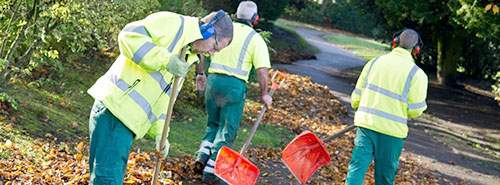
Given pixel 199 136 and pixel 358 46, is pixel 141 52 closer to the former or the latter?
pixel 199 136

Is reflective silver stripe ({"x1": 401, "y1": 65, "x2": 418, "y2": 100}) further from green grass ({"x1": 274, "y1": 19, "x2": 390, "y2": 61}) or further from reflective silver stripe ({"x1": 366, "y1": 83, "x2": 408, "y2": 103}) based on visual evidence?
green grass ({"x1": 274, "y1": 19, "x2": 390, "y2": 61})

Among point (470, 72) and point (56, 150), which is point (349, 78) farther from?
point (56, 150)

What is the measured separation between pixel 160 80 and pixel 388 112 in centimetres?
293

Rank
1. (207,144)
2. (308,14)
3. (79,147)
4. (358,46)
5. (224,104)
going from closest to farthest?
(79,147)
(224,104)
(207,144)
(358,46)
(308,14)

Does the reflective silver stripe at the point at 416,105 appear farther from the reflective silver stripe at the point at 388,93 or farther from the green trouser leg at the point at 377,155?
the green trouser leg at the point at 377,155

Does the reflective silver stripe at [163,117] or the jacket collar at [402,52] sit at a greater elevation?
the jacket collar at [402,52]

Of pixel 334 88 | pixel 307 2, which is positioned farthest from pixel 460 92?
pixel 307 2

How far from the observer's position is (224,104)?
271 inches

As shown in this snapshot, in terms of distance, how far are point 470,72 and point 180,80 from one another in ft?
83.0

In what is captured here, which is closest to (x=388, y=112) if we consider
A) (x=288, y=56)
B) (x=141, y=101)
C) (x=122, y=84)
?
(x=141, y=101)

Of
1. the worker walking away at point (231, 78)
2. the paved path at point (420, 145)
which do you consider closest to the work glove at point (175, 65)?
the worker walking away at point (231, 78)

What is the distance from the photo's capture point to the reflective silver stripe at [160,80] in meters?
3.86

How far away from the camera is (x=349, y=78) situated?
75.9ft

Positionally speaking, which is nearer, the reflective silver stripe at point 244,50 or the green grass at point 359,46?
the reflective silver stripe at point 244,50
